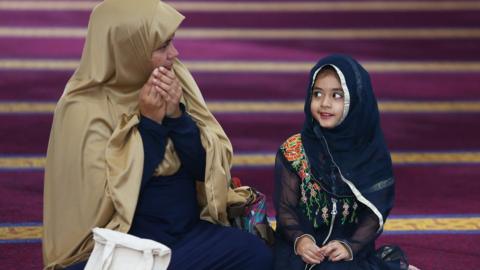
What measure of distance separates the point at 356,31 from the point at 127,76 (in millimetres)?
5653

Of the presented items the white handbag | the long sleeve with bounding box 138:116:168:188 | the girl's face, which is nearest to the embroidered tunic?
the girl's face

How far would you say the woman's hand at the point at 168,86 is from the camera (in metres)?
3.38

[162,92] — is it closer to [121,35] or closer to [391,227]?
[121,35]

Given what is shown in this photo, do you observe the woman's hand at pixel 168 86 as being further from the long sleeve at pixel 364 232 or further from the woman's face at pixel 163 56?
the long sleeve at pixel 364 232

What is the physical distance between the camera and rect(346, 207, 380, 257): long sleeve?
3557 millimetres

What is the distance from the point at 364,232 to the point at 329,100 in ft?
1.32

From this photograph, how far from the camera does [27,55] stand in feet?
26.0

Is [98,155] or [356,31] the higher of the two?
[98,155]

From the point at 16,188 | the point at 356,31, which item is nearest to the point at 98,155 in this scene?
the point at 16,188

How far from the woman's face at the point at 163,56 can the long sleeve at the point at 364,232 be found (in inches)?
29.0

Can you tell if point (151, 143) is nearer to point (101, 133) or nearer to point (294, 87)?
point (101, 133)

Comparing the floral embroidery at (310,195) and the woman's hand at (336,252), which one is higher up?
the floral embroidery at (310,195)

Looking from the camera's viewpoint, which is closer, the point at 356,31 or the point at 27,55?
the point at 27,55

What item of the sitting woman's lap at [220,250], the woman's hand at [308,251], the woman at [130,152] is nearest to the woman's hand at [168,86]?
the woman at [130,152]
